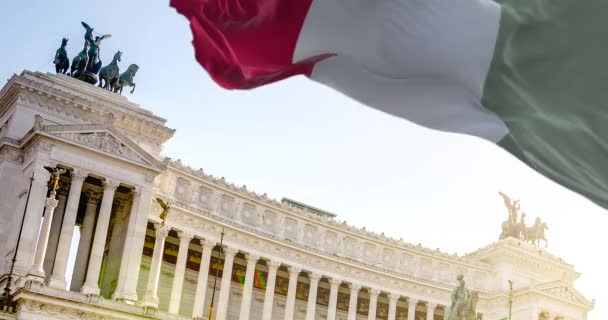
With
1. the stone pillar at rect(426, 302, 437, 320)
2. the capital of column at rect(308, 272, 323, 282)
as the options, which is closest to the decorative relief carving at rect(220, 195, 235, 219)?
the capital of column at rect(308, 272, 323, 282)

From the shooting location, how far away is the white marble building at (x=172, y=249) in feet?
166

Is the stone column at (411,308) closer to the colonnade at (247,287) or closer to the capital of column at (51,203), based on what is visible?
the colonnade at (247,287)

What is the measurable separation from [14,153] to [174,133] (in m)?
11.3

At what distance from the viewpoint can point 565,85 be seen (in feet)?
16.0

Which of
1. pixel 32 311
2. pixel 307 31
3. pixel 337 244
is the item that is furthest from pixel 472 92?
pixel 337 244

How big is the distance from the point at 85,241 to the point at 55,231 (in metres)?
2.07

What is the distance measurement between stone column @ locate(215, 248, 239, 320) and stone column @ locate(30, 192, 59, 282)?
17393 millimetres

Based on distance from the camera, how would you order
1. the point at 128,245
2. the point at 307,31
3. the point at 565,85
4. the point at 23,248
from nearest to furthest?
the point at 565,85 < the point at 307,31 < the point at 23,248 < the point at 128,245

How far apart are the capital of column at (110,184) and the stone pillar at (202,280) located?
11746mm

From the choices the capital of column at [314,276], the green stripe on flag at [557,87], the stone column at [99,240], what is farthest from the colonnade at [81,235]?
the green stripe on flag at [557,87]

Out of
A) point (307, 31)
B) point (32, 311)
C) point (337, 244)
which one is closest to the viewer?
point (307, 31)

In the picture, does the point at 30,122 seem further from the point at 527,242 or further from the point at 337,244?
the point at 527,242

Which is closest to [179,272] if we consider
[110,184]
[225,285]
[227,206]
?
[225,285]

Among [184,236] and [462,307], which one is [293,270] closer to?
[184,236]
